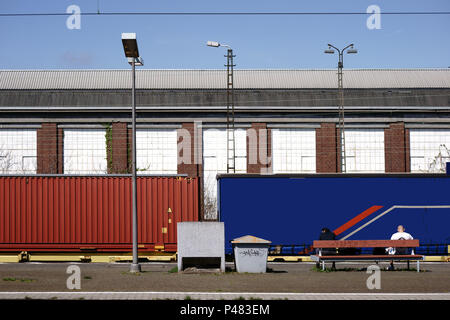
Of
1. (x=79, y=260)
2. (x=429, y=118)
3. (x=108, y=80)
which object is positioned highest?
(x=108, y=80)

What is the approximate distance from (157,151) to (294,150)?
952cm

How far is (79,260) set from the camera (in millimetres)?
24438

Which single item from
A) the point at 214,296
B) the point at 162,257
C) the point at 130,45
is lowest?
the point at 162,257

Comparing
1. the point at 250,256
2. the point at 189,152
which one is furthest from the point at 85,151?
the point at 250,256

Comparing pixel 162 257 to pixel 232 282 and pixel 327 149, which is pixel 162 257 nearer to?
pixel 232 282

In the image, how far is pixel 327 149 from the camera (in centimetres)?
4775

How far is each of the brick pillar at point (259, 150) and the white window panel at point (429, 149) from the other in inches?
404

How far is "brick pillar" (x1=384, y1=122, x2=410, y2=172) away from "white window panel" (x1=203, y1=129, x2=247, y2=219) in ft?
33.0

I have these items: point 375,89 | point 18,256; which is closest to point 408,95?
point 375,89

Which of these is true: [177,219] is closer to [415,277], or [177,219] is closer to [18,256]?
[18,256]

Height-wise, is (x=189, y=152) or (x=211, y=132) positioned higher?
(x=211, y=132)

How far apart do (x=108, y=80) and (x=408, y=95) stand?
2322cm

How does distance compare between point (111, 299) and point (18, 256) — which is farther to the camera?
point (18, 256)

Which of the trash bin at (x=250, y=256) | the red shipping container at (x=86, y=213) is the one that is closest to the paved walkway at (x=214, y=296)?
the trash bin at (x=250, y=256)
